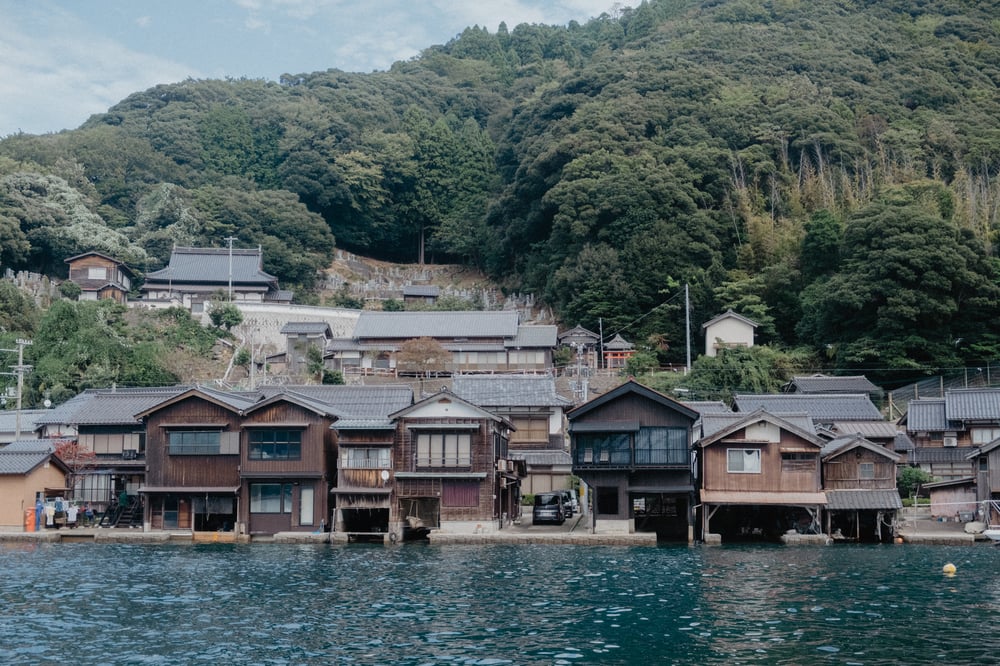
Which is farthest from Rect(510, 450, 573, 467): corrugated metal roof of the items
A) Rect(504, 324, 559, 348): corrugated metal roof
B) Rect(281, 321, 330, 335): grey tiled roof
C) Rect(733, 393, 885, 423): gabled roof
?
Rect(281, 321, 330, 335): grey tiled roof

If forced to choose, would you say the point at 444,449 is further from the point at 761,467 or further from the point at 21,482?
the point at 21,482

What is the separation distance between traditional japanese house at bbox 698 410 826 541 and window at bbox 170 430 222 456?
62.2 ft

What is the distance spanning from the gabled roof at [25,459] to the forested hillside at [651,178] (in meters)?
38.2

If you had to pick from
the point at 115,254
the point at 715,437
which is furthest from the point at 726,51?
the point at 715,437

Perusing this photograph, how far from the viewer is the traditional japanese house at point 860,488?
3781 cm

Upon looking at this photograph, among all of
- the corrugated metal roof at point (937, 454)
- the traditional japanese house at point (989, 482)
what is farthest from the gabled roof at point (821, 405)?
the traditional japanese house at point (989, 482)

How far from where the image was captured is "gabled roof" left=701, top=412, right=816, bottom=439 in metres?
39.6

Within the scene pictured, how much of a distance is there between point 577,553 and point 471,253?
67422 millimetres

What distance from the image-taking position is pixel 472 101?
13275 cm

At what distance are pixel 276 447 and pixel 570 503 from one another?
13941 mm

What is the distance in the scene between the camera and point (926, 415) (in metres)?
48.1

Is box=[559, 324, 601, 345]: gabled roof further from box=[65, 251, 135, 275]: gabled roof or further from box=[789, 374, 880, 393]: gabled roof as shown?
box=[65, 251, 135, 275]: gabled roof

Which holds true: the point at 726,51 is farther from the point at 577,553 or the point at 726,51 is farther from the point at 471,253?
the point at 577,553

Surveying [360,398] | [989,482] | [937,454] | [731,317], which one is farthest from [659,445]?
[731,317]
